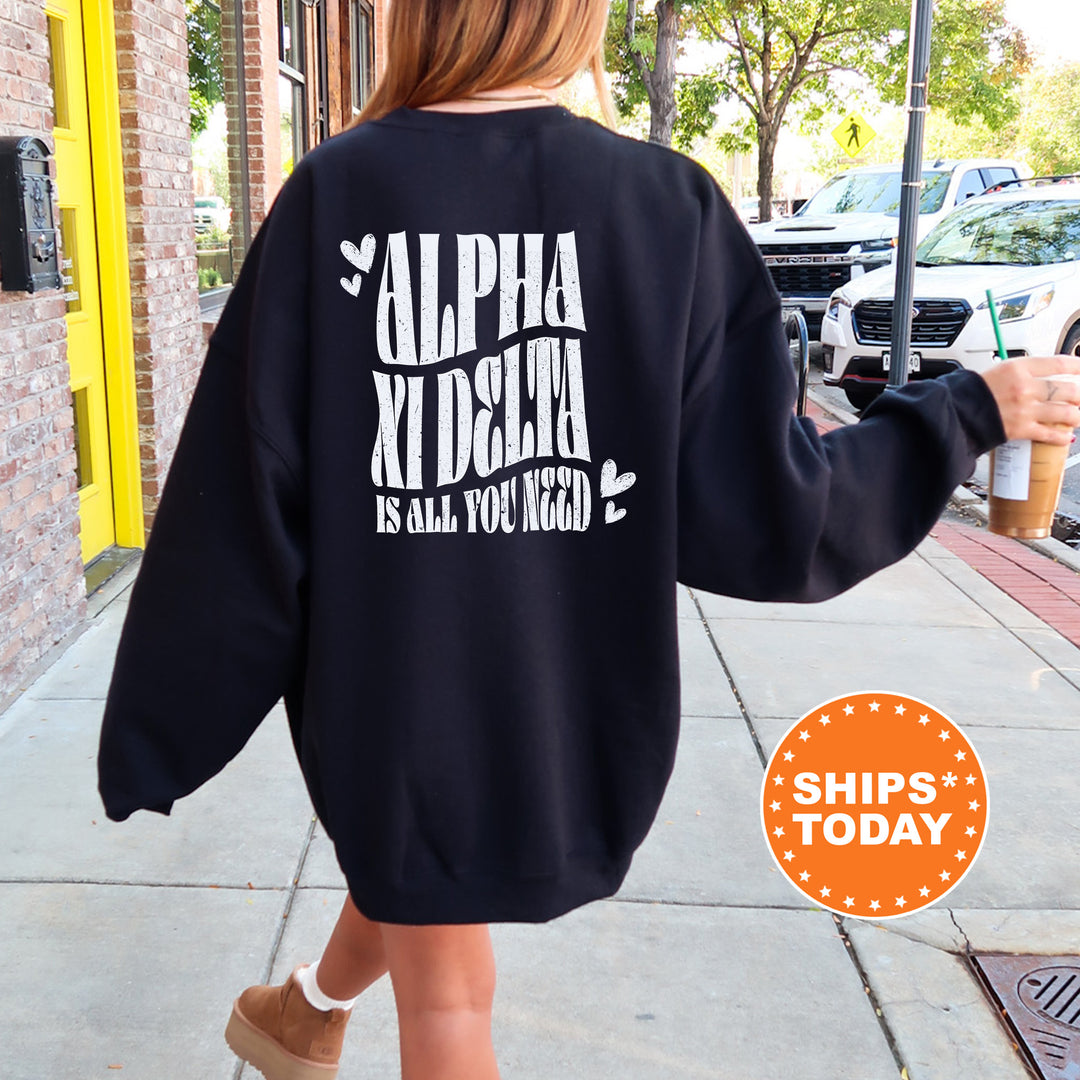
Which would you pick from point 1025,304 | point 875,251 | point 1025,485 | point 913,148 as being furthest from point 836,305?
point 1025,485

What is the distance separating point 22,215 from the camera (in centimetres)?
406

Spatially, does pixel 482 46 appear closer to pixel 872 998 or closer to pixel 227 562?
pixel 227 562

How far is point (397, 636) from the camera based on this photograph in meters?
1.58

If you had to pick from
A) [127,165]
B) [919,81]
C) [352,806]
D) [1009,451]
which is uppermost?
[919,81]

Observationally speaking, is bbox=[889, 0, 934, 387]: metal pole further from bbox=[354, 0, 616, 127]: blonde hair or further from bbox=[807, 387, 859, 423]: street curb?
bbox=[354, 0, 616, 127]: blonde hair

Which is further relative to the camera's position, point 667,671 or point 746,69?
point 746,69

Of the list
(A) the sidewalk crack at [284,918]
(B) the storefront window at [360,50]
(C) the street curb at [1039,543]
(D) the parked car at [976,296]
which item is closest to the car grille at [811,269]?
(D) the parked car at [976,296]

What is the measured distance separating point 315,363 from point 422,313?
14 centimetres

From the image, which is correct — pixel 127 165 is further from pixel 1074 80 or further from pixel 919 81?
pixel 1074 80

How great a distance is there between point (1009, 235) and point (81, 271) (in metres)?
8.41

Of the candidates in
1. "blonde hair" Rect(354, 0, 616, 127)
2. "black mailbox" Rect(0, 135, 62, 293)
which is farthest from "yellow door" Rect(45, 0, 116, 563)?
"blonde hair" Rect(354, 0, 616, 127)

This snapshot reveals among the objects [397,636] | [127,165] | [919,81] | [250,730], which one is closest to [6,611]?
[127,165]

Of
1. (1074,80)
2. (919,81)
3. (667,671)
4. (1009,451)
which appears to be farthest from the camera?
(1074,80)

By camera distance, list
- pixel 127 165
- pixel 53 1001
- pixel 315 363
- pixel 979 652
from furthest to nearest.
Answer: pixel 127 165 < pixel 979 652 < pixel 53 1001 < pixel 315 363
